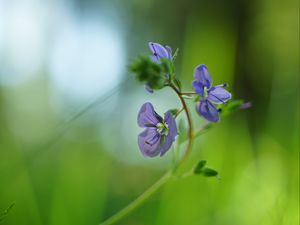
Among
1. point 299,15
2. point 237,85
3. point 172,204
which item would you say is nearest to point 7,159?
point 172,204

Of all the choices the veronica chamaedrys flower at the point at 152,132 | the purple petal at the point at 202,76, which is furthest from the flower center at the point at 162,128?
the purple petal at the point at 202,76

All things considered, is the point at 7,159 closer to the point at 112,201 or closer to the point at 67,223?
the point at 67,223

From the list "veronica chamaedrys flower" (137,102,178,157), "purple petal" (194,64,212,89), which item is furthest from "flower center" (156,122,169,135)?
"purple petal" (194,64,212,89)

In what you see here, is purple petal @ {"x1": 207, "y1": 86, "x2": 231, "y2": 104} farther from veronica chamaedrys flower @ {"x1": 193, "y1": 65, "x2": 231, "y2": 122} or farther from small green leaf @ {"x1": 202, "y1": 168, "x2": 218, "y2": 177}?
small green leaf @ {"x1": 202, "y1": 168, "x2": 218, "y2": 177}

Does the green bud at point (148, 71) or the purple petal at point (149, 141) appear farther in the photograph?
the purple petal at point (149, 141)

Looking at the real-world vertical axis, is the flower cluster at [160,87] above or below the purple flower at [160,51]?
below

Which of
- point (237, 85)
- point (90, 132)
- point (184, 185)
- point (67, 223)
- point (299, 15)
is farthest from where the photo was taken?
point (237, 85)

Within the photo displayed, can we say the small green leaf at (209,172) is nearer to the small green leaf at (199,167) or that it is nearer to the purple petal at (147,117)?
the small green leaf at (199,167)
